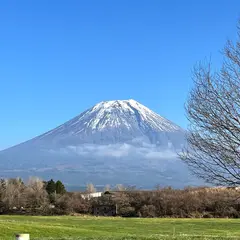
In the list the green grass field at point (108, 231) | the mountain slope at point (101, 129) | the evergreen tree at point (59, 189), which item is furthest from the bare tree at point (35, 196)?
the mountain slope at point (101, 129)

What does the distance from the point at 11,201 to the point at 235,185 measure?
2511 inches

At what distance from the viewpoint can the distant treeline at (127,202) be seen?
67.2 m

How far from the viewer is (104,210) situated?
73812mm

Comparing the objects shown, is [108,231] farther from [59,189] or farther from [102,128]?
[102,128]

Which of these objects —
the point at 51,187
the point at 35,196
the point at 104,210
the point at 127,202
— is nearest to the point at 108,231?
the point at 127,202

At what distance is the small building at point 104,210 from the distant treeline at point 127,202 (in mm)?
450

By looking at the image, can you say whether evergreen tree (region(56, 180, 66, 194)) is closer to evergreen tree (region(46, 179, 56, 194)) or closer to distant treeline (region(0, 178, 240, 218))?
distant treeline (region(0, 178, 240, 218))

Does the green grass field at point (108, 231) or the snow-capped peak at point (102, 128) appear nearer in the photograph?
the green grass field at point (108, 231)

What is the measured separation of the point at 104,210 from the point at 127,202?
380 centimetres

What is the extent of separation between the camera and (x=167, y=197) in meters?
69.6

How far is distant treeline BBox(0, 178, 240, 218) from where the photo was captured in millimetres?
67250

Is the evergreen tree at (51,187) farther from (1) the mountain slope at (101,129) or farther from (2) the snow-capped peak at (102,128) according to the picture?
(2) the snow-capped peak at (102,128)

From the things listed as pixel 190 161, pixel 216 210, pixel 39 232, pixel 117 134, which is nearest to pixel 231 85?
pixel 190 161

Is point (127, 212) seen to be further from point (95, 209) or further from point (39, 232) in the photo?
point (39, 232)
